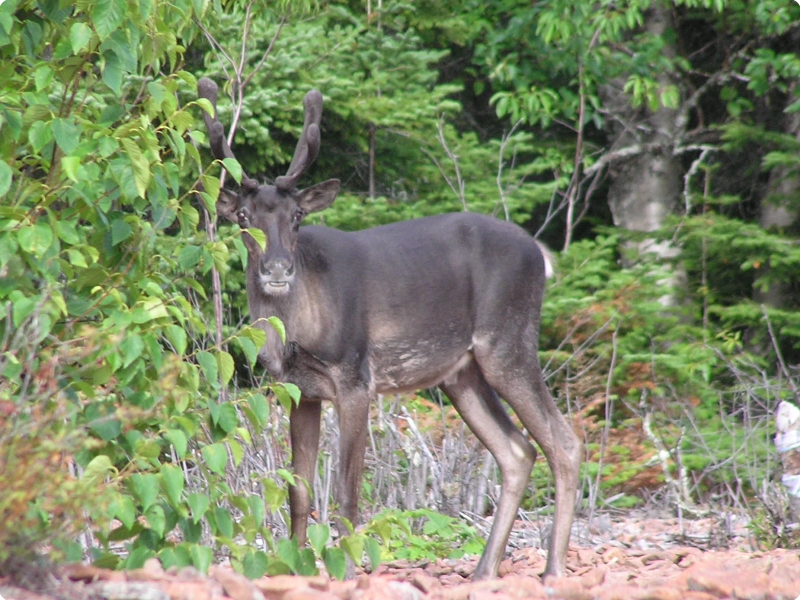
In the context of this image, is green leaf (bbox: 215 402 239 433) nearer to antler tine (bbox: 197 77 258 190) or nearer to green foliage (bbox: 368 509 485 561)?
green foliage (bbox: 368 509 485 561)

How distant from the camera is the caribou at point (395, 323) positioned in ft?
19.9

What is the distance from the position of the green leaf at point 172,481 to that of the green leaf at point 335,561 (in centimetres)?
74

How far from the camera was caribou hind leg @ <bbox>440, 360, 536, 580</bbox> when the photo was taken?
644cm

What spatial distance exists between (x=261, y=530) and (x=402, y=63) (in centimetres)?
784

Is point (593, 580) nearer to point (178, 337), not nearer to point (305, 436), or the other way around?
point (305, 436)

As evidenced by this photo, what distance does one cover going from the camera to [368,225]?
10.6 m

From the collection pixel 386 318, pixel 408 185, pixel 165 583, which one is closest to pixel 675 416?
pixel 408 185

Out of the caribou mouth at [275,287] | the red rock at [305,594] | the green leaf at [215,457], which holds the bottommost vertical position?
the red rock at [305,594]

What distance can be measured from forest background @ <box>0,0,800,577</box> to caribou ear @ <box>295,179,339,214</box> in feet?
1.80

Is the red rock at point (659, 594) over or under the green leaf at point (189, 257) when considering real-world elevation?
under

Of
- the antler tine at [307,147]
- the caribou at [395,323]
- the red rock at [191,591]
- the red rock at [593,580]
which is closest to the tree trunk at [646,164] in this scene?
the caribou at [395,323]

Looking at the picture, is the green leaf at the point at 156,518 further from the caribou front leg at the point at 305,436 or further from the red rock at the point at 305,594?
the caribou front leg at the point at 305,436

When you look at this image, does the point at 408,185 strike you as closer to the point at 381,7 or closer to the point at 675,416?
the point at 381,7

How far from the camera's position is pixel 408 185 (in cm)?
1232
